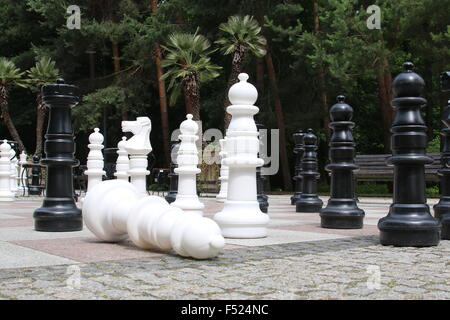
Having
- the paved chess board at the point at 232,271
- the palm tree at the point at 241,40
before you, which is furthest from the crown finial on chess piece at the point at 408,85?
the palm tree at the point at 241,40

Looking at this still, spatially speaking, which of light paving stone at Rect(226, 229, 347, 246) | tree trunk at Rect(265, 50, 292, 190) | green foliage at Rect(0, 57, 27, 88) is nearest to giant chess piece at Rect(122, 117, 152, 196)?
light paving stone at Rect(226, 229, 347, 246)

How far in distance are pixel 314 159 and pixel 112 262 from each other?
546 centimetres

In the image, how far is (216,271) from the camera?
3.03m

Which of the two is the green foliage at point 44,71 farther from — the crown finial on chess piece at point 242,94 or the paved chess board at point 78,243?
the crown finial on chess piece at point 242,94

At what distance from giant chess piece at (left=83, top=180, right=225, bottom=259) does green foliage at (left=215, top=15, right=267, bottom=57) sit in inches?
701

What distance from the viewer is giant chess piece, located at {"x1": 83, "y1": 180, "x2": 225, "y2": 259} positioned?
132 inches

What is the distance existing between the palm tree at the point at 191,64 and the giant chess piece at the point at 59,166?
17.9m

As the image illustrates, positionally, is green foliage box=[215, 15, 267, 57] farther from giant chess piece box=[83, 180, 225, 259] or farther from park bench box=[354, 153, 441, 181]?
giant chess piece box=[83, 180, 225, 259]

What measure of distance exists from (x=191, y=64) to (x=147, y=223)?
20.6 meters

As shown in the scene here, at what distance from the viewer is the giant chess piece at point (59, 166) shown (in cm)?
525

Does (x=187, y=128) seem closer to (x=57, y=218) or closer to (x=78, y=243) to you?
(x=57, y=218)
